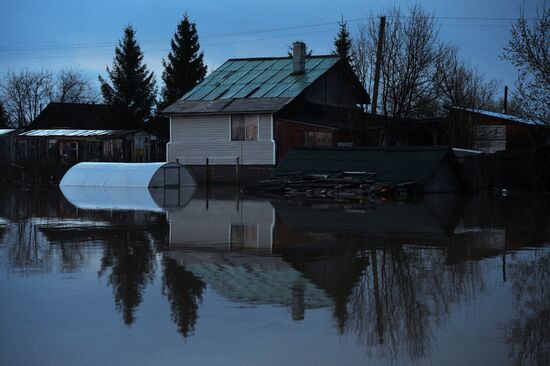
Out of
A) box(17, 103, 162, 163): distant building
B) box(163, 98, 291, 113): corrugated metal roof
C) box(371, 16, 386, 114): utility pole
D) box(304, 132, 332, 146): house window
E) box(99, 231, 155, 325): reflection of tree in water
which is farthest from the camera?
box(17, 103, 162, 163): distant building

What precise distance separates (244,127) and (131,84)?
1961cm

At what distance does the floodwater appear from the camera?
686 centimetres

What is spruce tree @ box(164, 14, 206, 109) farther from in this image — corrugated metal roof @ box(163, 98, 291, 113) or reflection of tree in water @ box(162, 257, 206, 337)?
reflection of tree in water @ box(162, 257, 206, 337)

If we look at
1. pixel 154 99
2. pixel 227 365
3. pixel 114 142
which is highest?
pixel 154 99

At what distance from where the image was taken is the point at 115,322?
7.86m

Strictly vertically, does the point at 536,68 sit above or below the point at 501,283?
above

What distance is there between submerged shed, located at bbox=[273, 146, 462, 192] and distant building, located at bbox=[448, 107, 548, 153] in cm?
902

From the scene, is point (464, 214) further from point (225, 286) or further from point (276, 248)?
point (225, 286)

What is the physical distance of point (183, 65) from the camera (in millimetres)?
57188

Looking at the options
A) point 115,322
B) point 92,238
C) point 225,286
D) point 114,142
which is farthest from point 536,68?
point 114,142

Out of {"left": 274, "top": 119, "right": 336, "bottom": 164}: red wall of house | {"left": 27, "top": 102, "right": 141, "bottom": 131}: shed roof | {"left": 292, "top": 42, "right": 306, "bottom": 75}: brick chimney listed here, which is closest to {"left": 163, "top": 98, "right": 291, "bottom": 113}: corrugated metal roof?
{"left": 274, "top": 119, "right": 336, "bottom": 164}: red wall of house

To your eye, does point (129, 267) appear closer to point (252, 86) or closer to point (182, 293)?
point (182, 293)

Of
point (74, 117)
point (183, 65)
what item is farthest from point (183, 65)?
point (74, 117)

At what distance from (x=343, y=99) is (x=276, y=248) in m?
33.2
